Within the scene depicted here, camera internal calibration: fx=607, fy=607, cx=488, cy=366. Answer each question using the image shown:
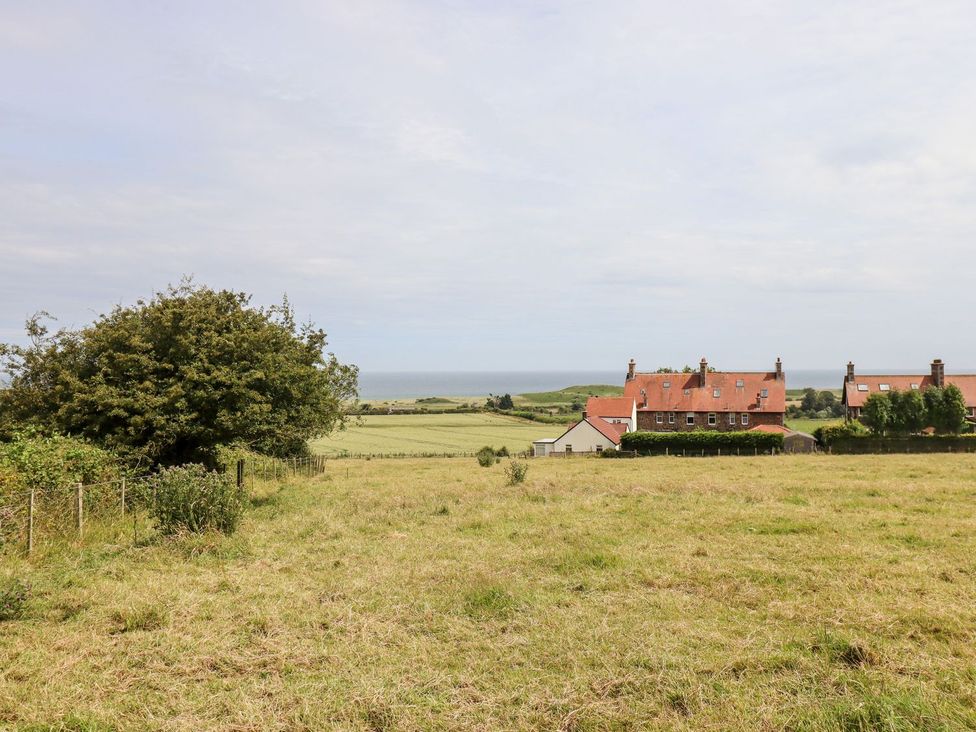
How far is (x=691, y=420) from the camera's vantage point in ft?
208

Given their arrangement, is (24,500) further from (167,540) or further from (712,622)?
(712,622)

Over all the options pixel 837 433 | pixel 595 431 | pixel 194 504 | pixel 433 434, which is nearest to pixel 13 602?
pixel 194 504

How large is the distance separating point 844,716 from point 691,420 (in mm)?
60360

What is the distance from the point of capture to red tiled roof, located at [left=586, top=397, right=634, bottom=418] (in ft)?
207

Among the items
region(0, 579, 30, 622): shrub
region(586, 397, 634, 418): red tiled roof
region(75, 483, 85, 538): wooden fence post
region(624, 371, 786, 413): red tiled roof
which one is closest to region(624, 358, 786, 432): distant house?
region(624, 371, 786, 413): red tiled roof

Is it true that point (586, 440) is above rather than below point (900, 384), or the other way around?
below

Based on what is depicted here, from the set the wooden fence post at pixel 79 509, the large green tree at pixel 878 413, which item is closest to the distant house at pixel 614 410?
the large green tree at pixel 878 413

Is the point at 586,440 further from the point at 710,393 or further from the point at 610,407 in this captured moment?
the point at 710,393

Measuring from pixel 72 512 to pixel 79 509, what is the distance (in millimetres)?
415

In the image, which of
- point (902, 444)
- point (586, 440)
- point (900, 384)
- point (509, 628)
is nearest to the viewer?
point (509, 628)

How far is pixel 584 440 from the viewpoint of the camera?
57.8 m

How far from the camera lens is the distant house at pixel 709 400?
2425 inches

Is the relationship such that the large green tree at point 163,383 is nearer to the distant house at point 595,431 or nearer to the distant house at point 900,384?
the distant house at point 595,431

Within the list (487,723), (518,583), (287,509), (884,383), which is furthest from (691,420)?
(487,723)
